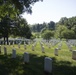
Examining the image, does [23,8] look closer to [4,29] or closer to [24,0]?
[24,0]

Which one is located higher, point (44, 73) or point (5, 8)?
point (5, 8)

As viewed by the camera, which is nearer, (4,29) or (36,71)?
(36,71)

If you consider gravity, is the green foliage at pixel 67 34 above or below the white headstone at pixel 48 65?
above

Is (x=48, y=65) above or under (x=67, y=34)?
under

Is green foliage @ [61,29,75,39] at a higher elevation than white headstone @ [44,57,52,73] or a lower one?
higher

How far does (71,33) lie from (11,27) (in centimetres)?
3777

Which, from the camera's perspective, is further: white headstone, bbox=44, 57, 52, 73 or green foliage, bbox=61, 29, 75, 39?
green foliage, bbox=61, 29, 75, 39

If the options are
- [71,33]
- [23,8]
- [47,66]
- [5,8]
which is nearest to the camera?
[47,66]

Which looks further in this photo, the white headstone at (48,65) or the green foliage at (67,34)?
the green foliage at (67,34)

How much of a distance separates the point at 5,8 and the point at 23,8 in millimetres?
3162

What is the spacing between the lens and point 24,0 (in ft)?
74.7

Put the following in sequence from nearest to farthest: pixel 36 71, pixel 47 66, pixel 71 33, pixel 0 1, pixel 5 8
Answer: pixel 47 66 → pixel 36 71 → pixel 0 1 → pixel 5 8 → pixel 71 33

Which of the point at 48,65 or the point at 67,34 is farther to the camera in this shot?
the point at 67,34

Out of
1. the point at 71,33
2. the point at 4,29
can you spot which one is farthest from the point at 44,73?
the point at 71,33
